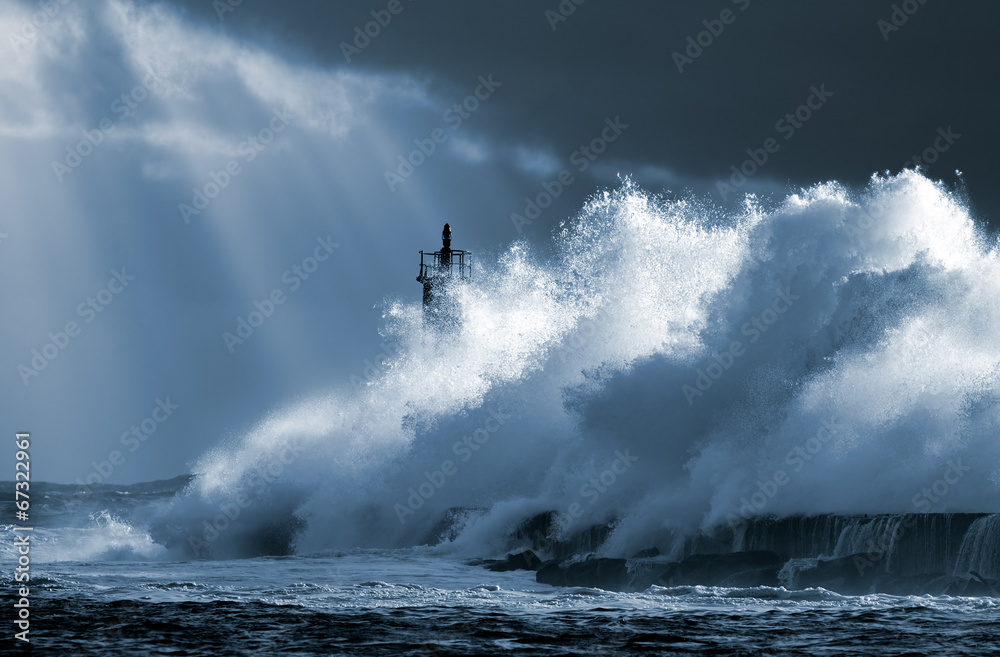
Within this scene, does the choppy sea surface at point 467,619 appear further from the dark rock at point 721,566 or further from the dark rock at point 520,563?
the dark rock at point 520,563

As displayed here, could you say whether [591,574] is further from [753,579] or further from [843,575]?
[843,575]

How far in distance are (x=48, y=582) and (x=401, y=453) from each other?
1155 centimetres

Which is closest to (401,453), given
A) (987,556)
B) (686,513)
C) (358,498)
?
(358,498)

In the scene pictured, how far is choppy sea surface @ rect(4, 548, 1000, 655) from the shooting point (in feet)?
31.9

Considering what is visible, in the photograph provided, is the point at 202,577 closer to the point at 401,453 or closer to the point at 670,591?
the point at 670,591

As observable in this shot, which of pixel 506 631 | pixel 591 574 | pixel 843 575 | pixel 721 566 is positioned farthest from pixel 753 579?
pixel 506 631

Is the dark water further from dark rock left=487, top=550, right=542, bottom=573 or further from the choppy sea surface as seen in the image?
dark rock left=487, top=550, right=542, bottom=573

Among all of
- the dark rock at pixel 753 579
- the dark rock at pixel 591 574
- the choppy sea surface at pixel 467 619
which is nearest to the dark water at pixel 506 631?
the choppy sea surface at pixel 467 619

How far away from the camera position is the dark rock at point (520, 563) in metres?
18.0

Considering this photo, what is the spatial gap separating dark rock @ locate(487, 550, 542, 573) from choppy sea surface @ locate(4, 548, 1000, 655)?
1301 millimetres

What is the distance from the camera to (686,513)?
18.2 meters

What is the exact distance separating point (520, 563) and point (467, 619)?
6.56m

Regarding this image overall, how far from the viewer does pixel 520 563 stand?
18.1 meters

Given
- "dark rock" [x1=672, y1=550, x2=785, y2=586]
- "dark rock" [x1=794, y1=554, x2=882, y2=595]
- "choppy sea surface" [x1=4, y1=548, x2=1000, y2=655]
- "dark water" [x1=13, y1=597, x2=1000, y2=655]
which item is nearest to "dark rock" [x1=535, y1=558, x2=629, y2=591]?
"choppy sea surface" [x1=4, y1=548, x2=1000, y2=655]
